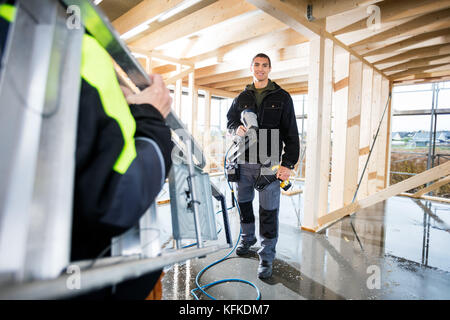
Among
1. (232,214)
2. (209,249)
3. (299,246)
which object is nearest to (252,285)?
(299,246)

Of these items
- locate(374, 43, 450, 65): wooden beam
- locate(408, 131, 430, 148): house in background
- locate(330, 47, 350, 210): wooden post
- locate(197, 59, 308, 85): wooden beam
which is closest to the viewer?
locate(330, 47, 350, 210): wooden post

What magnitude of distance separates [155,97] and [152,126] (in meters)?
0.11

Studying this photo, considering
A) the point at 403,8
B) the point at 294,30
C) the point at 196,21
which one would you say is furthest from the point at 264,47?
the point at 403,8

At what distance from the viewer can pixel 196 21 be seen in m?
2.67

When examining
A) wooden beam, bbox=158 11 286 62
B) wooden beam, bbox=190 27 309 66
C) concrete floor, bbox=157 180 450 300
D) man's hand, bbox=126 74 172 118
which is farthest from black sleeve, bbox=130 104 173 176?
wooden beam, bbox=190 27 309 66

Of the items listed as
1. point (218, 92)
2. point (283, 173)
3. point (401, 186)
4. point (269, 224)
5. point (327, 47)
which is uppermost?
point (218, 92)

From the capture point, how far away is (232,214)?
3.37m

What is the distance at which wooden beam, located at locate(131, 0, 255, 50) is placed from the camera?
235 centimetres

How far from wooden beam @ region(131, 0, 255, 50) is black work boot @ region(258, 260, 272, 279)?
2.18 m

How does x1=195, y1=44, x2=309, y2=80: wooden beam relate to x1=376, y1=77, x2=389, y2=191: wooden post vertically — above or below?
above

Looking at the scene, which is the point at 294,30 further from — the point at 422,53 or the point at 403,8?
the point at 422,53

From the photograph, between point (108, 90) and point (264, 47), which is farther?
point (264, 47)

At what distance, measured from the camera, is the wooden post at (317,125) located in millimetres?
2490

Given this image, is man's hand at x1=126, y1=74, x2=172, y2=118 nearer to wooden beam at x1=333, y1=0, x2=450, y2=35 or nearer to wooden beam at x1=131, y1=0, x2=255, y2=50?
wooden beam at x1=131, y1=0, x2=255, y2=50
